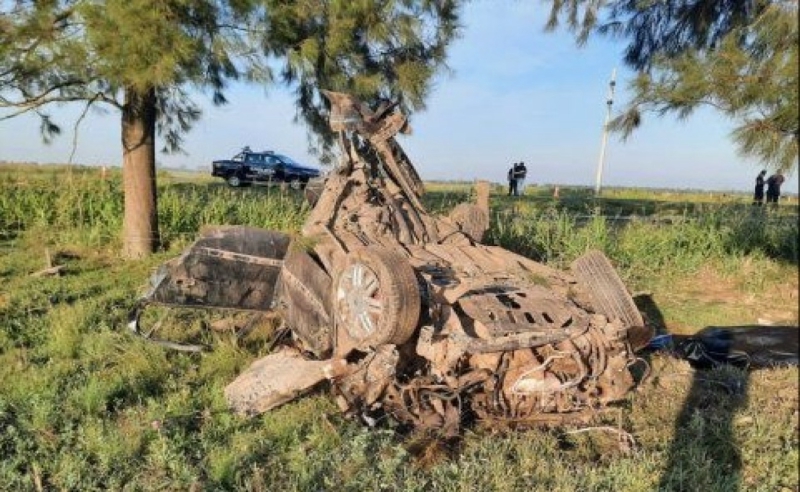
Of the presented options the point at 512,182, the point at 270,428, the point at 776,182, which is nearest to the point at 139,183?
the point at 270,428

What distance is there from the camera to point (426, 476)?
358 cm

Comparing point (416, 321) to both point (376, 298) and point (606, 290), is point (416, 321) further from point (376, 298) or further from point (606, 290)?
point (606, 290)

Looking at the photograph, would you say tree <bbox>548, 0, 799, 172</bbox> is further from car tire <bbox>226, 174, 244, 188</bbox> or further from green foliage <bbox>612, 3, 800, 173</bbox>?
car tire <bbox>226, 174, 244, 188</bbox>

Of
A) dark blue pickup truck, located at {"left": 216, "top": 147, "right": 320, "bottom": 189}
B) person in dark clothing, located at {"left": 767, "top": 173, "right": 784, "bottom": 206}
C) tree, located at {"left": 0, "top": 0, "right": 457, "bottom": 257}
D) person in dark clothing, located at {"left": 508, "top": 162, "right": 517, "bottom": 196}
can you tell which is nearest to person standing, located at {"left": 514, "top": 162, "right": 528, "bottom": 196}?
person in dark clothing, located at {"left": 508, "top": 162, "right": 517, "bottom": 196}

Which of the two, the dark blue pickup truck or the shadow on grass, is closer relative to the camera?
the shadow on grass

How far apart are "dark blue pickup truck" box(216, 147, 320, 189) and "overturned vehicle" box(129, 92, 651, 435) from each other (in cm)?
1982

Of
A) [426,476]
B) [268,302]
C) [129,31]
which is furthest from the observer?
[129,31]

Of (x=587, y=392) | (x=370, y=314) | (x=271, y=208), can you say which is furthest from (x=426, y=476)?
(x=271, y=208)

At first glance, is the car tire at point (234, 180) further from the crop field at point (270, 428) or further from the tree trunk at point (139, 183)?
the crop field at point (270, 428)

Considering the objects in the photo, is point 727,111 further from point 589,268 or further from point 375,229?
point 375,229

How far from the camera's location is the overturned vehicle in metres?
Result: 4.05

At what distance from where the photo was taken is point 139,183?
9.02m

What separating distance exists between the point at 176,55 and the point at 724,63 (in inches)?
181

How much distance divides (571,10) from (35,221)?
→ 7613 millimetres
